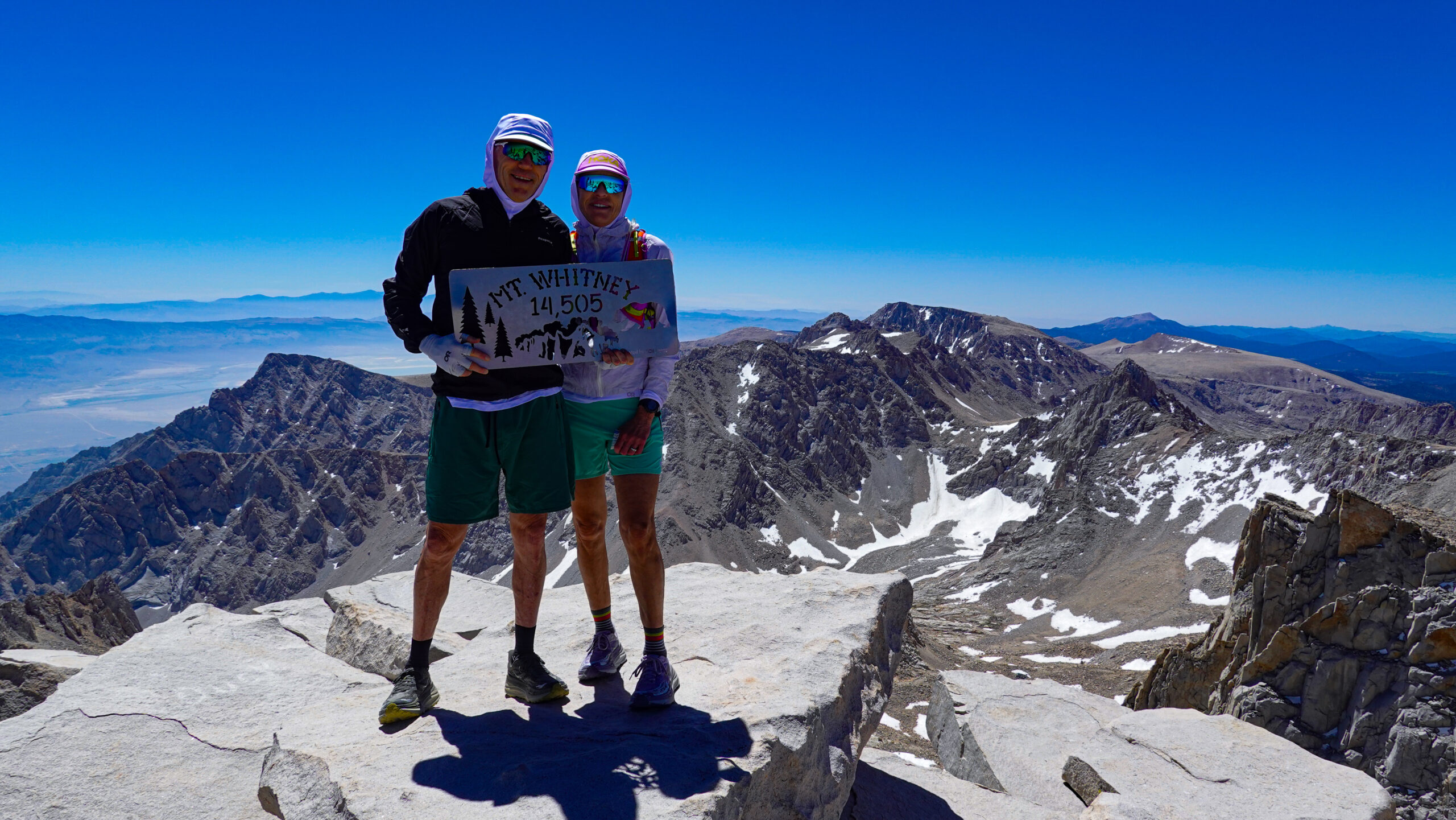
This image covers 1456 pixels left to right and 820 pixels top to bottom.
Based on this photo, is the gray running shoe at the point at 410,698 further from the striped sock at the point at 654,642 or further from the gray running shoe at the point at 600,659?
the striped sock at the point at 654,642

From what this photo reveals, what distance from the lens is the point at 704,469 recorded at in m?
195

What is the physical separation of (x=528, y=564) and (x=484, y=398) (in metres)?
1.51

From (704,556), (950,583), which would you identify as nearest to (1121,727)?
(950,583)

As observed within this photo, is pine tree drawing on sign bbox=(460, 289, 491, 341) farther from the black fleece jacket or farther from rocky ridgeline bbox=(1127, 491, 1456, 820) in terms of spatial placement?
rocky ridgeline bbox=(1127, 491, 1456, 820)

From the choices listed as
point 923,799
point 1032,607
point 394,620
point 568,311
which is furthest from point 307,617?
point 1032,607

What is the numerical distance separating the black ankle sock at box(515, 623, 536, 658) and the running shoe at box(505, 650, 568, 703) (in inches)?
1.1

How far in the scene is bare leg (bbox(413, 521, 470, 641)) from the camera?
6.02m

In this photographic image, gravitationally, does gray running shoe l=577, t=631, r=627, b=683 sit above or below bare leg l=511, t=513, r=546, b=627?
below

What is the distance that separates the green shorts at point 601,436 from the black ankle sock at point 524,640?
1367 millimetres

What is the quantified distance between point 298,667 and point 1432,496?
112324mm

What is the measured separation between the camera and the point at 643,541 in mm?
6242

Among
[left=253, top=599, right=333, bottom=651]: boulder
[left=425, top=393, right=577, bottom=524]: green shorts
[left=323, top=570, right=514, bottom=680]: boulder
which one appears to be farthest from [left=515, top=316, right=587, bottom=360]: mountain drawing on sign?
[left=253, top=599, right=333, bottom=651]: boulder

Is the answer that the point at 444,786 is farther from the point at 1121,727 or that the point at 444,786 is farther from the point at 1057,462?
the point at 1057,462

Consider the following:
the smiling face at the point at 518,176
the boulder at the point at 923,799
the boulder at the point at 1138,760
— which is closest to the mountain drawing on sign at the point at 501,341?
the smiling face at the point at 518,176
